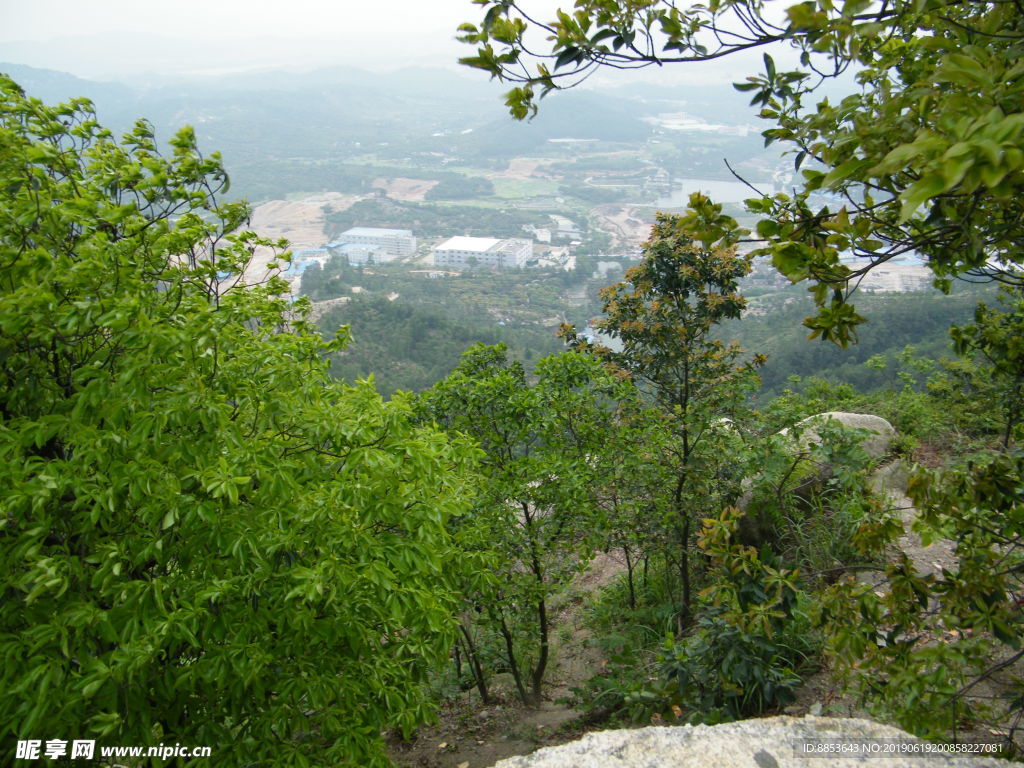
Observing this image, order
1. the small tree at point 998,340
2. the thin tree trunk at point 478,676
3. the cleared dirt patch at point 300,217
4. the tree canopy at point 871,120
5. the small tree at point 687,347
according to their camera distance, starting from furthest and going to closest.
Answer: the cleared dirt patch at point 300,217, the thin tree trunk at point 478,676, the small tree at point 687,347, the small tree at point 998,340, the tree canopy at point 871,120

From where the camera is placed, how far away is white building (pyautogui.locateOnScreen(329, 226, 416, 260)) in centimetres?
5062

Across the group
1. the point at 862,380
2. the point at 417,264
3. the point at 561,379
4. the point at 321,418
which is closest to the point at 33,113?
the point at 321,418

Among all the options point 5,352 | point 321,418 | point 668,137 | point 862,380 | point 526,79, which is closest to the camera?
point 526,79

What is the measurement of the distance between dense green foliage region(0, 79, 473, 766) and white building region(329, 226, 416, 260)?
48282 mm

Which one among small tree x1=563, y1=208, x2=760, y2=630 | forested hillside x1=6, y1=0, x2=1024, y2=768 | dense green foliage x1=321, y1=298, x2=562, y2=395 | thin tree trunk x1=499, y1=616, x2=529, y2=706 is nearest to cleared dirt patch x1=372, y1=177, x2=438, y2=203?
dense green foliage x1=321, y1=298, x2=562, y2=395

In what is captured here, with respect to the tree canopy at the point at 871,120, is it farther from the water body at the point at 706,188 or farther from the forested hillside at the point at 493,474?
the water body at the point at 706,188

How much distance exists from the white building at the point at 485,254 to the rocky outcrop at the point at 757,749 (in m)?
46.3

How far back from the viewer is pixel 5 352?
2.68m

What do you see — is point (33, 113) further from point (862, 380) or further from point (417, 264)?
point (417, 264)

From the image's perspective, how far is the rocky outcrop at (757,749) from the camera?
6.78 ft

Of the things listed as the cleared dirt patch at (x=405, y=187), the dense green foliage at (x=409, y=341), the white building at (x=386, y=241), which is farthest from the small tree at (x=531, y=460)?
the cleared dirt patch at (x=405, y=187)

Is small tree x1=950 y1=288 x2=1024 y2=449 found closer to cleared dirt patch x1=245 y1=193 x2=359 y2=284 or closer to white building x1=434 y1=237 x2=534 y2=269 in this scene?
white building x1=434 y1=237 x2=534 y2=269

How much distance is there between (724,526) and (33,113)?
4060 millimetres

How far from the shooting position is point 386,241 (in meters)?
51.6
